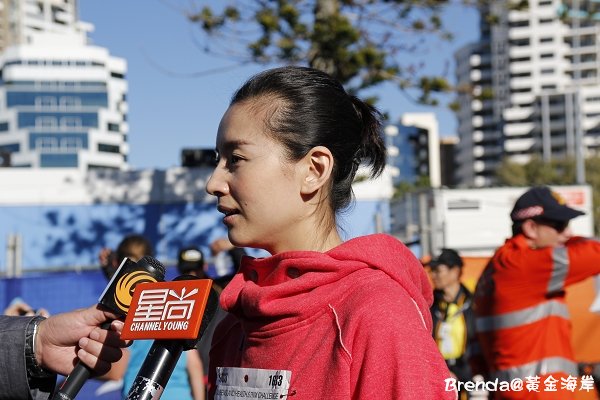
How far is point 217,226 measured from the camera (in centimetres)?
1524

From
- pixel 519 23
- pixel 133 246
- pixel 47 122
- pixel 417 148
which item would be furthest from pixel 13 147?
pixel 133 246

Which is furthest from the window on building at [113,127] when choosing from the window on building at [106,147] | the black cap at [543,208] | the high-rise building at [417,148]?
the black cap at [543,208]

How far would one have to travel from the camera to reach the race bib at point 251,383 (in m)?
2.19

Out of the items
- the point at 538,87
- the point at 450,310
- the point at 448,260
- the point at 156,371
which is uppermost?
the point at 538,87

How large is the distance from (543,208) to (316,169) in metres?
2.62

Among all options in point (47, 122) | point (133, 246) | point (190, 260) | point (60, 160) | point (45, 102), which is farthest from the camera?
point (47, 122)

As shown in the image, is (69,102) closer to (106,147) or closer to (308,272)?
(106,147)

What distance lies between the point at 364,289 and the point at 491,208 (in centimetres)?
1431

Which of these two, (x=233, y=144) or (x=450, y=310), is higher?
(x=233, y=144)

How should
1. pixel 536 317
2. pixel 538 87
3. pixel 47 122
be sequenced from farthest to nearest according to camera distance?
1. pixel 47 122
2. pixel 538 87
3. pixel 536 317

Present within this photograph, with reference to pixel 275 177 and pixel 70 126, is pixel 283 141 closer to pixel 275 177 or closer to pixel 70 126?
pixel 275 177

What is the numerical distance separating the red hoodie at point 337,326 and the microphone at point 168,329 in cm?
19

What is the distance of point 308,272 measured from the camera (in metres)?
2.24

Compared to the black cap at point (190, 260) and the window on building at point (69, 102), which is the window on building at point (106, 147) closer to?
the window on building at point (69, 102)
